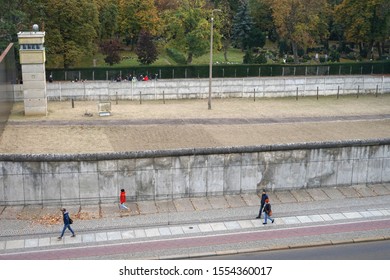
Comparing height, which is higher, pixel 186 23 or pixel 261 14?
pixel 261 14

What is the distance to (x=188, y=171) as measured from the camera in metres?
26.2

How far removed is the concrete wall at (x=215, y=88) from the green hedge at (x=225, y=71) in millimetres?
8439

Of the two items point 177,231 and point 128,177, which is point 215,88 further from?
point 177,231

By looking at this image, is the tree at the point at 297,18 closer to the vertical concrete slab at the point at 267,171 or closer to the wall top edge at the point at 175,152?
the wall top edge at the point at 175,152

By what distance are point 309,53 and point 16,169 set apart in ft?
213

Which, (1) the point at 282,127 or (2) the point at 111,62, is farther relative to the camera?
(2) the point at 111,62

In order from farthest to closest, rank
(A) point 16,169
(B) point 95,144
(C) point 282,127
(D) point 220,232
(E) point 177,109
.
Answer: (E) point 177,109 < (C) point 282,127 < (B) point 95,144 < (A) point 16,169 < (D) point 220,232

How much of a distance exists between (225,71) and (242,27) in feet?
67.2

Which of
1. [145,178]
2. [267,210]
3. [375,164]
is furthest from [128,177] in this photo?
[375,164]

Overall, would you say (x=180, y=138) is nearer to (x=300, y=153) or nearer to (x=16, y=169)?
(x=300, y=153)

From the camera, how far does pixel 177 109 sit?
48.5 metres

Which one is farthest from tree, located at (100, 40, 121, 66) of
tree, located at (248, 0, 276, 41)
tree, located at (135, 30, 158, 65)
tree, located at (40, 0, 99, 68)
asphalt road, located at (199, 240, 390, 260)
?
asphalt road, located at (199, 240, 390, 260)

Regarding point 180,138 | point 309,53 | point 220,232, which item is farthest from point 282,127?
point 309,53

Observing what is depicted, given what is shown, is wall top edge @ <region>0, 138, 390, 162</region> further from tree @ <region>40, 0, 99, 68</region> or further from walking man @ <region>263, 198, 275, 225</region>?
tree @ <region>40, 0, 99, 68</region>
